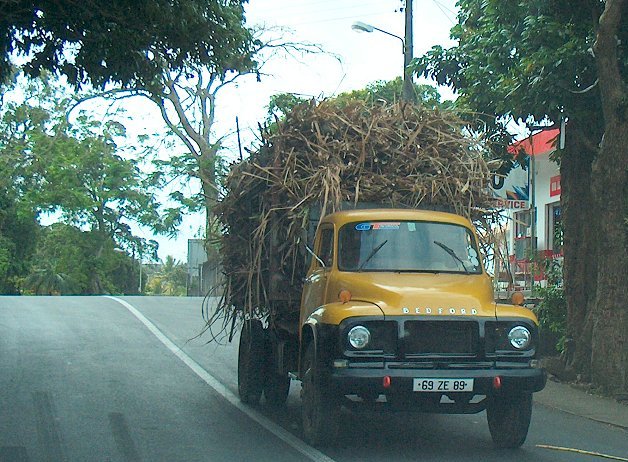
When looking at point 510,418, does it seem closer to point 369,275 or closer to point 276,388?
point 369,275

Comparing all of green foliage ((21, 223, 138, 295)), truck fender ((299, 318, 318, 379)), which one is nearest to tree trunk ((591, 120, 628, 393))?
truck fender ((299, 318, 318, 379))

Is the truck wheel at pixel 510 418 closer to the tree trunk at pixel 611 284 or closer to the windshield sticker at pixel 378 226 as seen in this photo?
the windshield sticker at pixel 378 226

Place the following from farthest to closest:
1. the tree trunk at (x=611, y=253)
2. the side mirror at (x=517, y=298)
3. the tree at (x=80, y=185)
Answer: the tree at (x=80, y=185) < the tree trunk at (x=611, y=253) < the side mirror at (x=517, y=298)

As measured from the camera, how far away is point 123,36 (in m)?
12.4

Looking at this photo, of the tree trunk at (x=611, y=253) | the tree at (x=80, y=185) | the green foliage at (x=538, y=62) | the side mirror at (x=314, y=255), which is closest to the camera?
the side mirror at (x=314, y=255)

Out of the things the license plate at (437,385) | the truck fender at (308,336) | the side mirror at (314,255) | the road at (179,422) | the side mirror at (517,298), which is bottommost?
the road at (179,422)

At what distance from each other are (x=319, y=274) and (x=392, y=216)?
2.93ft

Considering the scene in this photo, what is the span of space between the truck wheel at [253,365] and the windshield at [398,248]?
2577 mm

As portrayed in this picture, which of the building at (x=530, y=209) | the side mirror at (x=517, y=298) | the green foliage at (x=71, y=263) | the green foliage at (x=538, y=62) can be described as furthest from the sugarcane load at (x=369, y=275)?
the green foliage at (x=71, y=263)

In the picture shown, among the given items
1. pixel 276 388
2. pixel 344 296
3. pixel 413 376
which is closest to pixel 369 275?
pixel 344 296

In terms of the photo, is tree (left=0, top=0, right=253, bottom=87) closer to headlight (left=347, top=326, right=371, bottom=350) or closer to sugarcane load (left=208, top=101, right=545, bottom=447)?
sugarcane load (left=208, top=101, right=545, bottom=447)

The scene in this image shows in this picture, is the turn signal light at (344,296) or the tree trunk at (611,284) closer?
the turn signal light at (344,296)

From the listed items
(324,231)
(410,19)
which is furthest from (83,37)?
(410,19)

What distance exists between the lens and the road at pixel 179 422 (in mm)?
Answer: 8633
